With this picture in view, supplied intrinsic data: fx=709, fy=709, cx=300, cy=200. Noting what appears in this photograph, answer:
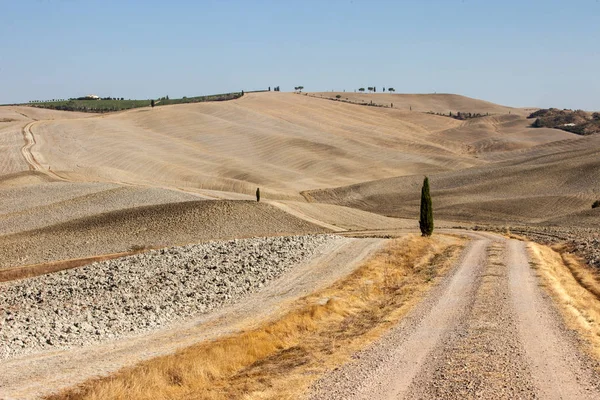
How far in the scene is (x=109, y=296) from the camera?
92.0ft

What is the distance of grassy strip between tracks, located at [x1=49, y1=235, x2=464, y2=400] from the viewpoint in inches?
623

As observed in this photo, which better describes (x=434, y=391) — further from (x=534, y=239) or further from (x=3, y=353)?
(x=534, y=239)

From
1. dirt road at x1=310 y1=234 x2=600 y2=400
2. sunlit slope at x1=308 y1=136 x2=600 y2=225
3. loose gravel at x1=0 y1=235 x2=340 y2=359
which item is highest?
dirt road at x1=310 y1=234 x2=600 y2=400

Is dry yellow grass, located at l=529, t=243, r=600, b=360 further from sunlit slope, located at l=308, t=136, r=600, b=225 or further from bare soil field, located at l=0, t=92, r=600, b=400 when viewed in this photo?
sunlit slope, located at l=308, t=136, r=600, b=225

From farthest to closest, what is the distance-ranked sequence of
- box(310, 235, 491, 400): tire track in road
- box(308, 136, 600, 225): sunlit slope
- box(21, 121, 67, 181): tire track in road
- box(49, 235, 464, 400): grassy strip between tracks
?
box(21, 121, 67, 181): tire track in road < box(308, 136, 600, 225): sunlit slope < box(49, 235, 464, 400): grassy strip between tracks < box(310, 235, 491, 400): tire track in road

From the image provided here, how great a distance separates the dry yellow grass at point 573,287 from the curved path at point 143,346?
9.42 meters

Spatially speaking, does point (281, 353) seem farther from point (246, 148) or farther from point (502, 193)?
point (246, 148)

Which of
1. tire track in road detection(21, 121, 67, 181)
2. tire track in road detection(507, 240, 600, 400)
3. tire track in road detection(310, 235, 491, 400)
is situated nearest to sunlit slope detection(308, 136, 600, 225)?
tire track in road detection(21, 121, 67, 181)

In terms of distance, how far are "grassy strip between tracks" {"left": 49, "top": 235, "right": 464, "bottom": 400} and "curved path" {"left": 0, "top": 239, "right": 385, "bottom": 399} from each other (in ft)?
2.46

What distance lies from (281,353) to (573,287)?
52.2ft

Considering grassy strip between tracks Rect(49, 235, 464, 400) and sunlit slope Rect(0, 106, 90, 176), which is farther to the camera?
sunlit slope Rect(0, 106, 90, 176)

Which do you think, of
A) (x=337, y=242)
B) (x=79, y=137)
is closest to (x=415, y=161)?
(x=79, y=137)

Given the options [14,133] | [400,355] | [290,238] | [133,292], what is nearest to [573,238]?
[290,238]

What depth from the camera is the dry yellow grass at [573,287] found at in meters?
20.5
